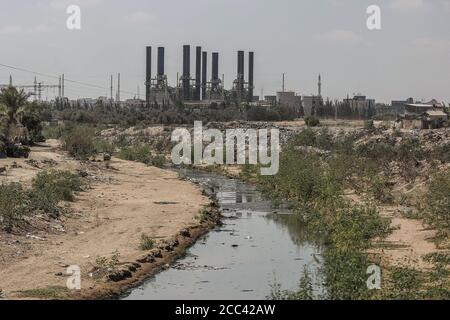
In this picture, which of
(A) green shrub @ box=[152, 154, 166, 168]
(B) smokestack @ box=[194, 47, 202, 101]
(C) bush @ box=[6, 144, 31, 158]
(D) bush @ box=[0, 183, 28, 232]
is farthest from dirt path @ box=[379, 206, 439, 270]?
(B) smokestack @ box=[194, 47, 202, 101]

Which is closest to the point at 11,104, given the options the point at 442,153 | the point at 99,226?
the point at 442,153

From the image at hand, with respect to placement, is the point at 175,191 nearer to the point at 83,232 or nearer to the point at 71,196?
the point at 71,196

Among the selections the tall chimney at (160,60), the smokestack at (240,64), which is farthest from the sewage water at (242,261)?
the smokestack at (240,64)

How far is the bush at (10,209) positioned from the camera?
778 inches

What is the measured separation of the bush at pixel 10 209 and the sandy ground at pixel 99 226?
722 mm

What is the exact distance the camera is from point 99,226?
22.6 meters

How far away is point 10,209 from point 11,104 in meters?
31.6

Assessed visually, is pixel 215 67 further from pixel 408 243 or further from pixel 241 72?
pixel 408 243

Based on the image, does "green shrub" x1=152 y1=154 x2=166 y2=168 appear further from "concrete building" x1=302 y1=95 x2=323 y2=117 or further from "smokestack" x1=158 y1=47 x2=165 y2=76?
"smokestack" x1=158 y1=47 x2=165 y2=76

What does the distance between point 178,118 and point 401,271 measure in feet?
234

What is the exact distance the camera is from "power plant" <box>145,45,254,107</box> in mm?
114688

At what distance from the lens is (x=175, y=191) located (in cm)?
3341
